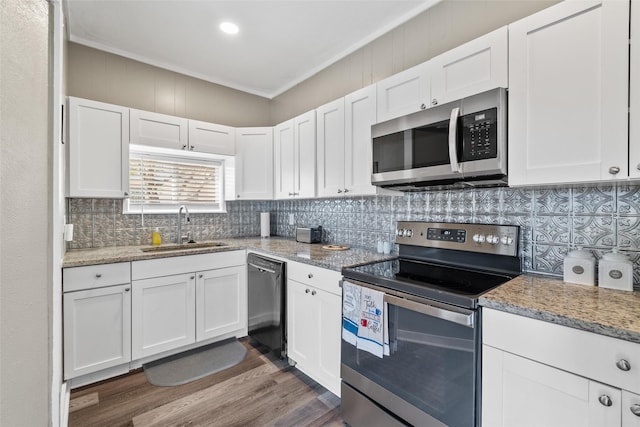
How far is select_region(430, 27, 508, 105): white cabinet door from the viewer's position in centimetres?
145

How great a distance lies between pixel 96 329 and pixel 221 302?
92cm

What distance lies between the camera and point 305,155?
2723mm


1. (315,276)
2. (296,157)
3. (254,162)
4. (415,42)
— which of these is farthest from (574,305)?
(254,162)

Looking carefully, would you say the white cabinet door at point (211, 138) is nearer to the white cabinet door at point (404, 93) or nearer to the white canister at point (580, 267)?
the white cabinet door at point (404, 93)

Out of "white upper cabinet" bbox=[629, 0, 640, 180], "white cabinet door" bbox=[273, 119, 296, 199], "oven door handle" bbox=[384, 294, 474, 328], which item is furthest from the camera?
"white cabinet door" bbox=[273, 119, 296, 199]

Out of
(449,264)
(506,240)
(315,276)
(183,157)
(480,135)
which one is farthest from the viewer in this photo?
(183,157)

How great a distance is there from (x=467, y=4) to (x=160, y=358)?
3.50 metres

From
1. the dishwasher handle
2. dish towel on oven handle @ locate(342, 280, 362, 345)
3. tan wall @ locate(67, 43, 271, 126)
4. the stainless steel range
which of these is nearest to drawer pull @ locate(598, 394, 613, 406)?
the stainless steel range

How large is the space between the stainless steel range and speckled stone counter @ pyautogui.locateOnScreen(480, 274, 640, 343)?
0.11m

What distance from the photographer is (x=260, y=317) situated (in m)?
2.60

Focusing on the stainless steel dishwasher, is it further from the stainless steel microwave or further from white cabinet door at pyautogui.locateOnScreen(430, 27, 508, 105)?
white cabinet door at pyautogui.locateOnScreen(430, 27, 508, 105)

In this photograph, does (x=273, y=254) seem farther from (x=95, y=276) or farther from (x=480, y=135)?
(x=480, y=135)

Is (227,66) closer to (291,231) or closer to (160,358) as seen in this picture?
(291,231)

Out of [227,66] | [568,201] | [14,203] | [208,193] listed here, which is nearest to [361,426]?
[568,201]
